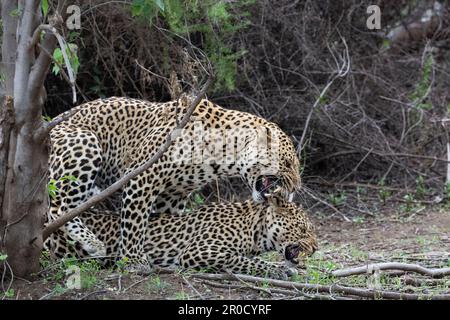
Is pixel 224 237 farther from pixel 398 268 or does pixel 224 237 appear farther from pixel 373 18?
pixel 373 18

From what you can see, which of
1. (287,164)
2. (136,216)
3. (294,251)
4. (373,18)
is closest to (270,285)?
(294,251)

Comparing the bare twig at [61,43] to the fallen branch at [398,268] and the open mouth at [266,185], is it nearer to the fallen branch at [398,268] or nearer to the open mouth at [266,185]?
the open mouth at [266,185]

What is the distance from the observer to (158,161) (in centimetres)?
680

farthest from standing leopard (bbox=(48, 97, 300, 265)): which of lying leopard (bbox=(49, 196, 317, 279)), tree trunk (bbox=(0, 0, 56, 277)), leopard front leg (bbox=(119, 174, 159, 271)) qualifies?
tree trunk (bbox=(0, 0, 56, 277))

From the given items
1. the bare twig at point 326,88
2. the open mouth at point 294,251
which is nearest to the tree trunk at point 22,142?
the open mouth at point 294,251

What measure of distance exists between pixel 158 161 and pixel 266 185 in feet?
2.84

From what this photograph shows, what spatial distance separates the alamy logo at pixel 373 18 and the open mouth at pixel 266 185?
14.5 ft

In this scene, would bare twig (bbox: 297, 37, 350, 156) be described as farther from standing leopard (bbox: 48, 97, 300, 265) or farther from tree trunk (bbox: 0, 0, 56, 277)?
tree trunk (bbox: 0, 0, 56, 277)

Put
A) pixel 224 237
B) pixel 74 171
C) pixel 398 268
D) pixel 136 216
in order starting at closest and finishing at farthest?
pixel 398 268
pixel 224 237
pixel 136 216
pixel 74 171

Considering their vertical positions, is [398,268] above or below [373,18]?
below

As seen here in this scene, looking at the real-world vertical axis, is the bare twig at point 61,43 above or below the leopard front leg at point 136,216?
above

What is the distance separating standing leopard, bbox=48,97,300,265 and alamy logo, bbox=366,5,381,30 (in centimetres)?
394

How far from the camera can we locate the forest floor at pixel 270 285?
5.69 metres

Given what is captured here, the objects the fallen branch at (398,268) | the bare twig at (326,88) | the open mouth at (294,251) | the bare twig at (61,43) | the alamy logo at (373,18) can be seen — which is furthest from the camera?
the alamy logo at (373,18)
